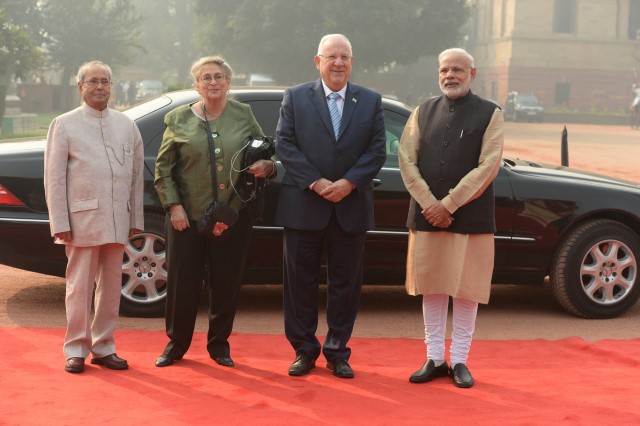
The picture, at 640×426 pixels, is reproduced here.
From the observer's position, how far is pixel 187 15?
10781 centimetres

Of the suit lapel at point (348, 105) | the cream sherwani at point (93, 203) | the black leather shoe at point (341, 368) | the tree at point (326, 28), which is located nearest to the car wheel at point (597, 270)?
the black leather shoe at point (341, 368)

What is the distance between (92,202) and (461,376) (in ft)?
7.44

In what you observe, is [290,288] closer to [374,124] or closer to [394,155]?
[374,124]

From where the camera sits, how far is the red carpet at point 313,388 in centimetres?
528

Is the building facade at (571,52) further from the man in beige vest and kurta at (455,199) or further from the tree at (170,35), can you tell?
the man in beige vest and kurta at (455,199)

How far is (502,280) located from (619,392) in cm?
233

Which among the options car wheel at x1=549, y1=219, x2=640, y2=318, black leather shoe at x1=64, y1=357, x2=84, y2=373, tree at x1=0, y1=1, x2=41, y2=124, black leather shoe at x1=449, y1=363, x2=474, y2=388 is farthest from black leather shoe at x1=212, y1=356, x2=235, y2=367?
tree at x1=0, y1=1, x2=41, y2=124

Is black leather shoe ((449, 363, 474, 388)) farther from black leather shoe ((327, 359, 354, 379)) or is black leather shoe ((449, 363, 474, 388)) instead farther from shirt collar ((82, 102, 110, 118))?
shirt collar ((82, 102, 110, 118))

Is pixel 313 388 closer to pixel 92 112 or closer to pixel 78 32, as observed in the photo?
pixel 92 112

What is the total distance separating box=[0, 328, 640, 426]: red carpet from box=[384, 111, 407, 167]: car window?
1.40m

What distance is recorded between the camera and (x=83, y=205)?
611cm

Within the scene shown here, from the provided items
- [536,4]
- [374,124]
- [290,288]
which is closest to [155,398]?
[290,288]

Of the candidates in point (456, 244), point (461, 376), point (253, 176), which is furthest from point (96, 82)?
point (461, 376)

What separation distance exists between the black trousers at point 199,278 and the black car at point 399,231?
4.13ft
